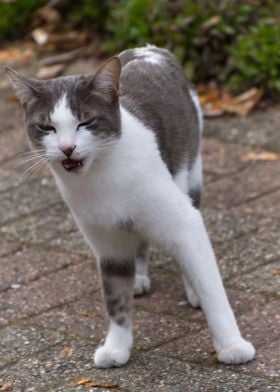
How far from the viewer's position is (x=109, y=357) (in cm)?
376

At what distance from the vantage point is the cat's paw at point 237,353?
3635 millimetres

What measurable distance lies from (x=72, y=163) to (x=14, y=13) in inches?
197

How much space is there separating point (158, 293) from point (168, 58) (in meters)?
0.98

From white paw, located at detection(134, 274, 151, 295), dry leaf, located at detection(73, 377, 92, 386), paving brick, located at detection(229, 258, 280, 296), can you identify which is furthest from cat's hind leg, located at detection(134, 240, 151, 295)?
dry leaf, located at detection(73, 377, 92, 386)

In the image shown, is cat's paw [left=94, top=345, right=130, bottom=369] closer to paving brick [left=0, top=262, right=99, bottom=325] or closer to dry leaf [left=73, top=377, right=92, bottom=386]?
dry leaf [left=73, top=377, right=92, bottom=386]

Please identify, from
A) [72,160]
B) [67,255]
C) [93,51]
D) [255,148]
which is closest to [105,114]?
[72,160]

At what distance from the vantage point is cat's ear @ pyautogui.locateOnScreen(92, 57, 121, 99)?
351 centimetres

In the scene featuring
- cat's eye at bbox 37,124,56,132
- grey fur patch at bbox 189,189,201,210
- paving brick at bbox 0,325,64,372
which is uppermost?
cat's eye at bbox 37,124,56,132

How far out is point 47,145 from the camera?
3.47m

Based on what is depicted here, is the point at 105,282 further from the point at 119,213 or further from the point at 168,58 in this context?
the point at 168,58

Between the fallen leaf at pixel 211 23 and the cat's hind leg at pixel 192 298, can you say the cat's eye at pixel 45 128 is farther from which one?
the fallen leaf at pixel 211 23

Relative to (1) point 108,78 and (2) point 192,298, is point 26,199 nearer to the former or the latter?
(2) point 192,298

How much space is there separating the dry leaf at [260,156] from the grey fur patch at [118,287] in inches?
76.6

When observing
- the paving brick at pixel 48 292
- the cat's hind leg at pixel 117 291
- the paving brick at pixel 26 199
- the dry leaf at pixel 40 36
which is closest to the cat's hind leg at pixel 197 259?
the cat's hind leg at pixel 117 291
